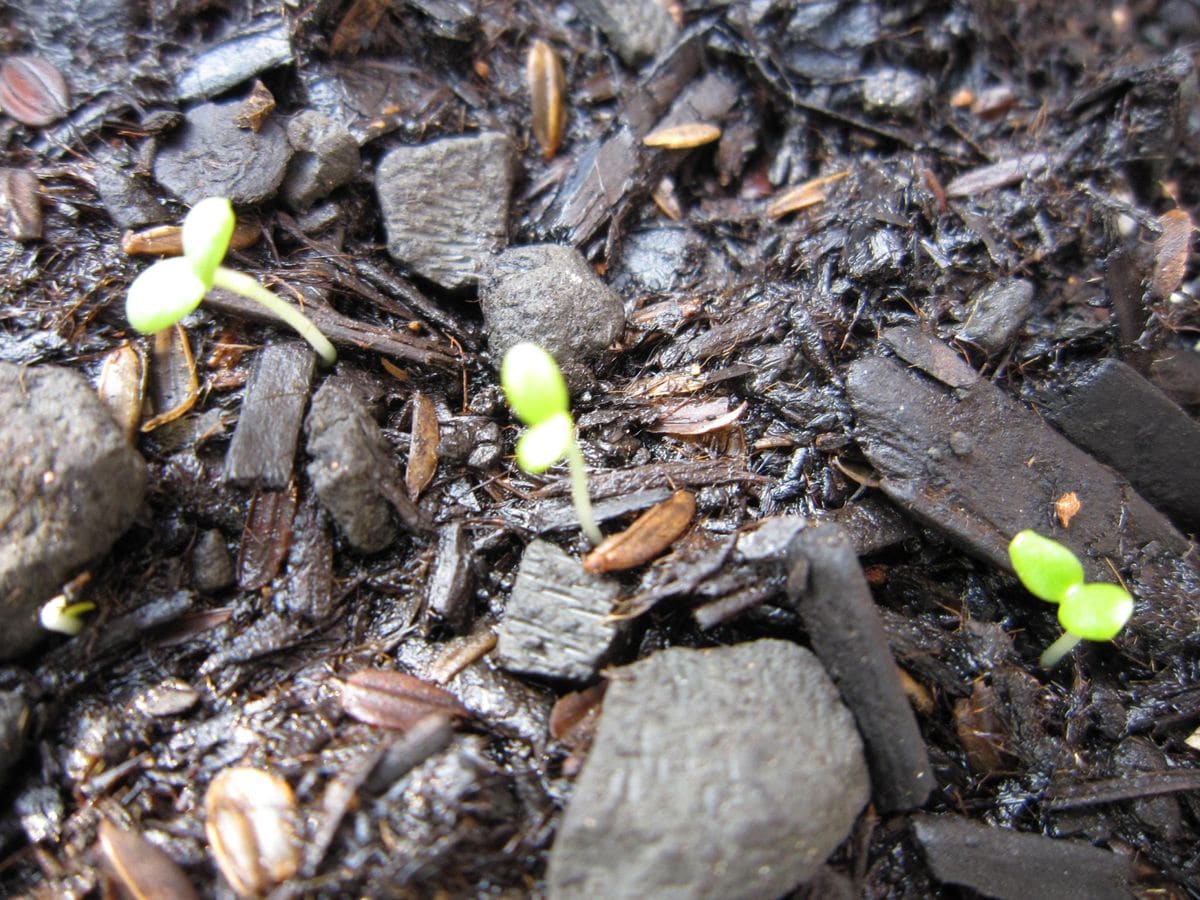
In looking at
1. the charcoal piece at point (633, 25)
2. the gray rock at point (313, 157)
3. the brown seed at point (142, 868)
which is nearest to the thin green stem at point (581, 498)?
the brown seed at point (142, 868)

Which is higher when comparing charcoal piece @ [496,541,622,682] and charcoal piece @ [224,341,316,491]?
charcoal piece @ [224,341,316,491]

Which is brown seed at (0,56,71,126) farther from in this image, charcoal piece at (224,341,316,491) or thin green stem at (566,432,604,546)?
thin green stem at (566,432,604,546)

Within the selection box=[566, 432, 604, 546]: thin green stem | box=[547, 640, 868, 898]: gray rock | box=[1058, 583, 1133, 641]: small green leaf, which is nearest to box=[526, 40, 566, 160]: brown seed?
box=[566, 432, 604, 546]: thin green stem

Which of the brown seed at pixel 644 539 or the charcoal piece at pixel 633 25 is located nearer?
the brown seed at pixel 644 539

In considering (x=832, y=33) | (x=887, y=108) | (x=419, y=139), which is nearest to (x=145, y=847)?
(x=419, y=139)

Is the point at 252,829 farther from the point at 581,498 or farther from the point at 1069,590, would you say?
the point at 1069,590

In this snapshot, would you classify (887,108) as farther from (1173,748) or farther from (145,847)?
(145,847)

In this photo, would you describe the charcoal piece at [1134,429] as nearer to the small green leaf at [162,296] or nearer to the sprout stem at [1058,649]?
the sprout stem at [1058,649]
